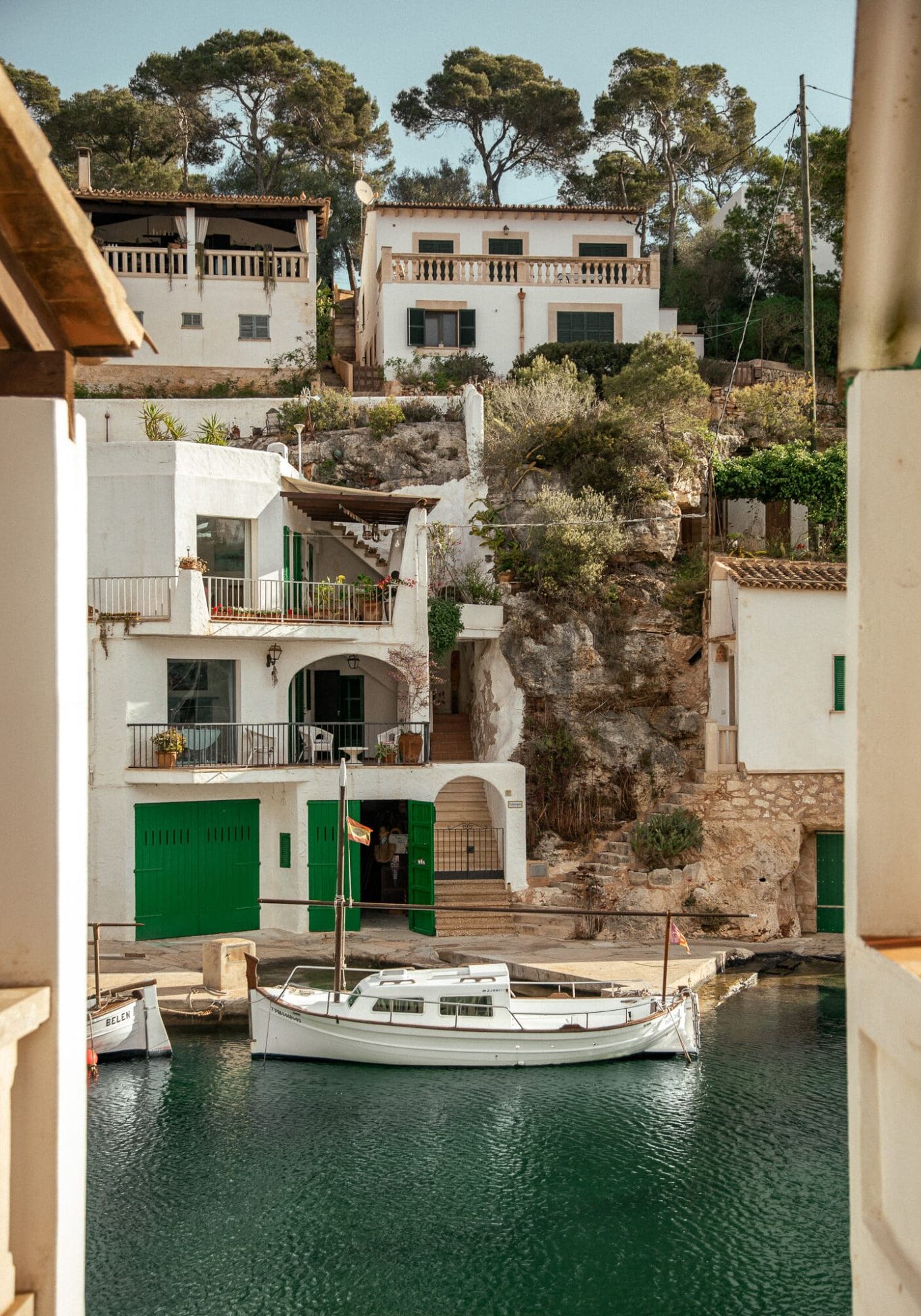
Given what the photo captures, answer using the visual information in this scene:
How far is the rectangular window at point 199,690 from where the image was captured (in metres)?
24.9

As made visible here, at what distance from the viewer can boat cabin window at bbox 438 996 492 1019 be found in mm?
19328

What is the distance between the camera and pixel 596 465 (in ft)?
104

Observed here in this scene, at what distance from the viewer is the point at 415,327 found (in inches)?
1407

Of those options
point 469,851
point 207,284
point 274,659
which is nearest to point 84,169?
point 207,284

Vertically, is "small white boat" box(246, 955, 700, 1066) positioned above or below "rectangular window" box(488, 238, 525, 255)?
below

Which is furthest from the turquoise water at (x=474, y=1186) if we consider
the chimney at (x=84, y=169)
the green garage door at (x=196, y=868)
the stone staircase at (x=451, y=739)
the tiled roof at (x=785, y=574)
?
the chimney at (x=84, y=169)

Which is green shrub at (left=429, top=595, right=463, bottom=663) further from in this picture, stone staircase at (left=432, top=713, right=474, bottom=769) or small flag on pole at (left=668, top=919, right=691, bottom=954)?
small flag on pole at (left=668, top=919, right=691, bottom=954)

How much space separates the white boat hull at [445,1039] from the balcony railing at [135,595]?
8249 mm

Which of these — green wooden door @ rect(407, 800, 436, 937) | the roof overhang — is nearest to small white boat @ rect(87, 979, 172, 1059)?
green wooden door @ rect(407, 800, 436, 937)

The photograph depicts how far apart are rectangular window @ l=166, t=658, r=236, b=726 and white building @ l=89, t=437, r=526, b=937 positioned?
32mm

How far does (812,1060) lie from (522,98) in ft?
130

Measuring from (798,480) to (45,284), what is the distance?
28.9 metres

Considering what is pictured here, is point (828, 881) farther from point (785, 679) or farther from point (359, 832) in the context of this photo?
point (359, 832)

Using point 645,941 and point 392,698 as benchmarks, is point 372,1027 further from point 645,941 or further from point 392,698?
point 392,698
